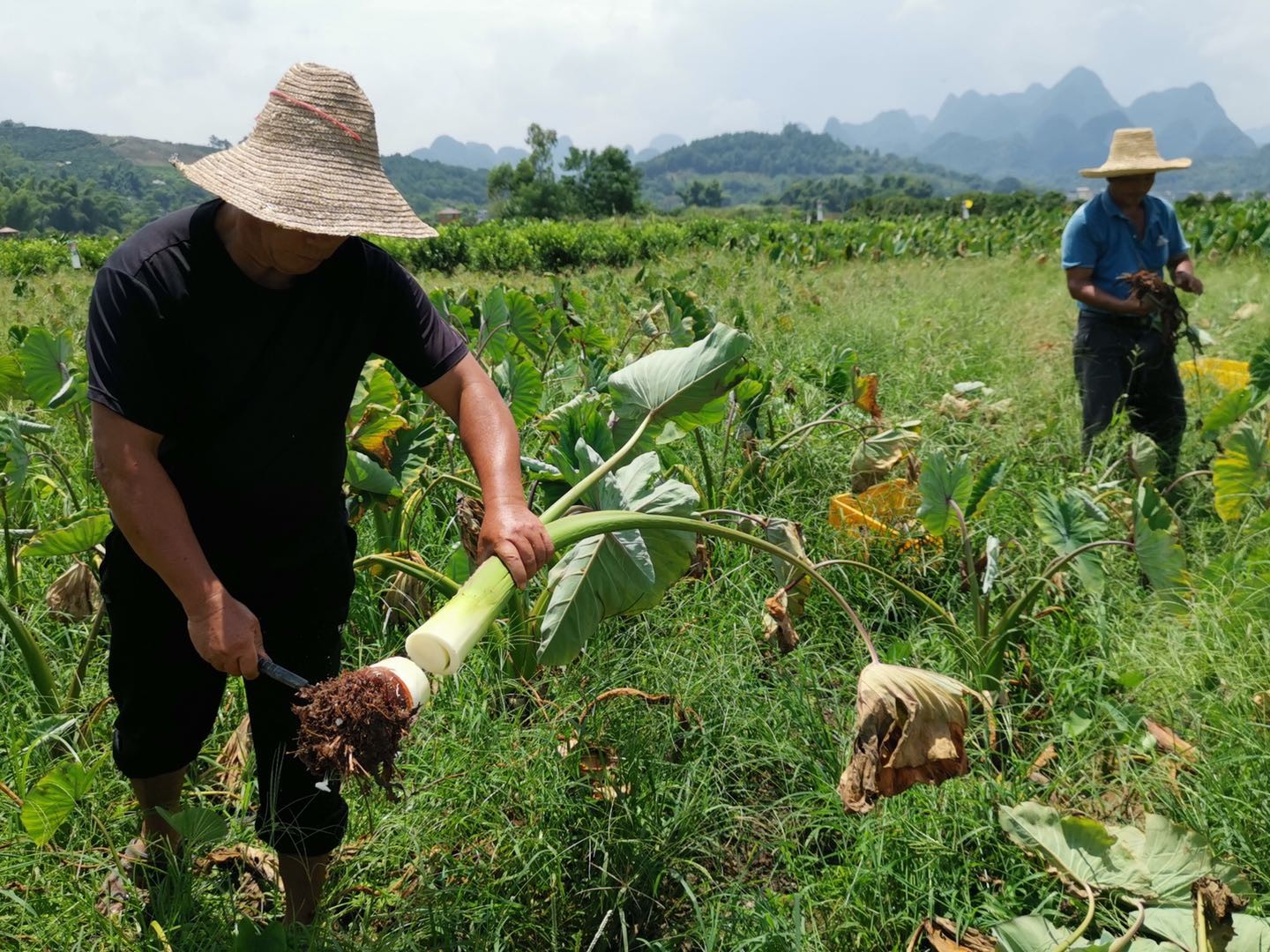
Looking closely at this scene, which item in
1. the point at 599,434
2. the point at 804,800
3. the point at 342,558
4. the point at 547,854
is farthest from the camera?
the point at 599,434

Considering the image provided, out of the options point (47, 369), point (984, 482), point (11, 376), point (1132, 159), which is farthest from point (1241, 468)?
point (11, 376)

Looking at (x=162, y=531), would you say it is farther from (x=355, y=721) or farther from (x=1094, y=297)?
(x=1094, y=297)

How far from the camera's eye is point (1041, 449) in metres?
4.00

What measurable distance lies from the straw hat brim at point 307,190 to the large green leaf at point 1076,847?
1.46m

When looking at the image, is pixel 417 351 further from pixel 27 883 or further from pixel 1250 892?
pixel 1250 892

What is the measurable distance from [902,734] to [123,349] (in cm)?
138

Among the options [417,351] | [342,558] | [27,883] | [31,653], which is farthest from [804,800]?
[31,653]

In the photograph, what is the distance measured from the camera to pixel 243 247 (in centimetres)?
143

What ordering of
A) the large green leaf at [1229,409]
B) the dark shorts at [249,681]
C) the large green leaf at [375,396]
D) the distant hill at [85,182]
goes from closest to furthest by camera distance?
the dark shorts at [249,681], the large green leaf at [375,396], the large green leaf at [1229,409], the distant hill at [85,182]

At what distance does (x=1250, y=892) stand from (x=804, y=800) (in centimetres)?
82

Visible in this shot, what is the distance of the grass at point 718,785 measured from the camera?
1.75 meters

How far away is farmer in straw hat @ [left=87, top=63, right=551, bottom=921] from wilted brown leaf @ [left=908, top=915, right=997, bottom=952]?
103 centimetres

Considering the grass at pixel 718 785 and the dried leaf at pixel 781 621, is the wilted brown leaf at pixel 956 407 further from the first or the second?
the dried leaf at pixel 781 621

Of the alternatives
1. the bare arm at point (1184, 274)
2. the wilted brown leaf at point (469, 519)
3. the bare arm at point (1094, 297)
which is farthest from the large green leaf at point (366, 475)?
the bare arm at point (1184, 274)
